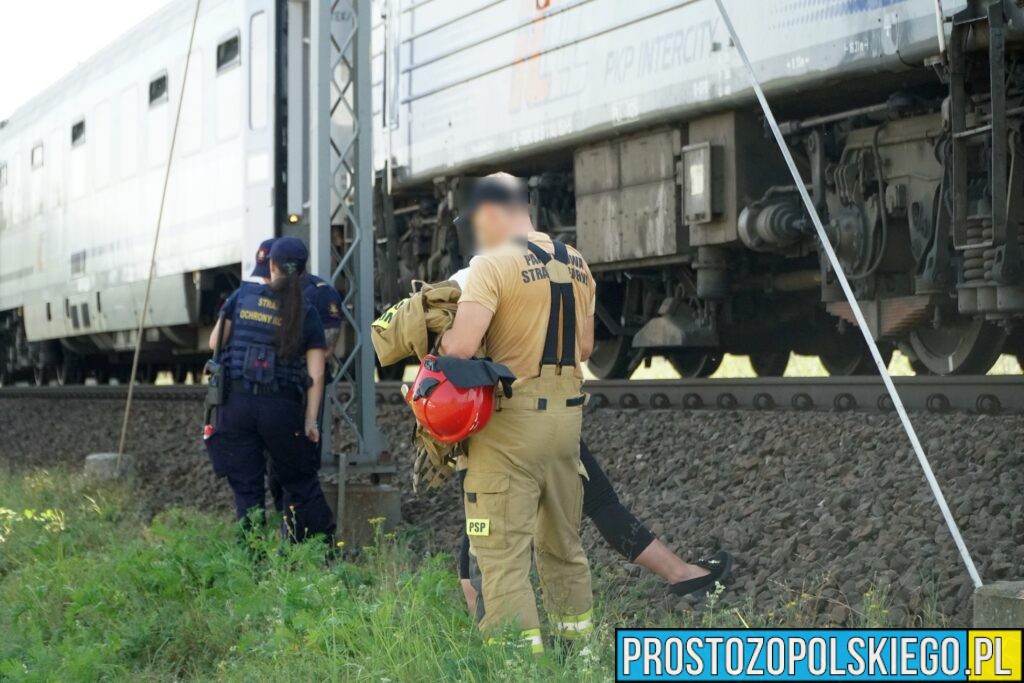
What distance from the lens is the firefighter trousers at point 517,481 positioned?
4312mm

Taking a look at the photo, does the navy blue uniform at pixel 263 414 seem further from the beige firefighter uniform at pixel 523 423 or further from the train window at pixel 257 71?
the train window at pixel 257 71

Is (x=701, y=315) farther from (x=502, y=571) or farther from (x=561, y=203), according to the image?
(x=502, y=571)

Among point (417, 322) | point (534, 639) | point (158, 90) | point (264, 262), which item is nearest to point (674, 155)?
point (264, 262)

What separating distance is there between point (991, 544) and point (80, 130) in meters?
16.0

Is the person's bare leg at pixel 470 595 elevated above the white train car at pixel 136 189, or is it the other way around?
the white train car at pixel 136 189

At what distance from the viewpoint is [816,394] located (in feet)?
28.2

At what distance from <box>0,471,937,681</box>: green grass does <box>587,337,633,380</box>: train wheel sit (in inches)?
179

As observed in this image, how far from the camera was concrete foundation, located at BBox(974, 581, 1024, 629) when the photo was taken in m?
3.65

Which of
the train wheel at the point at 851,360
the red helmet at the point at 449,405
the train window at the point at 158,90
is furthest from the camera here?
the train window at the point at 158,90

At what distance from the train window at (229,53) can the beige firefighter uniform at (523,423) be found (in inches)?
370

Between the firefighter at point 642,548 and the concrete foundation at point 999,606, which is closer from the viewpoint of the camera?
the concrete foundation at point 999,606

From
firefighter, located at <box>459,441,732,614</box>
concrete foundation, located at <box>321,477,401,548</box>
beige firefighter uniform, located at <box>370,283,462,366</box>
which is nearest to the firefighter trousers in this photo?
beige firefighter uniform, located at <box>370,283,462,366</box>

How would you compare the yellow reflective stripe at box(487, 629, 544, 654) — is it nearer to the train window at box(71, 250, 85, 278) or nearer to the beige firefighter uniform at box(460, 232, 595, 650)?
the beige firefighter uniform at box(460, 232, 595, 650)

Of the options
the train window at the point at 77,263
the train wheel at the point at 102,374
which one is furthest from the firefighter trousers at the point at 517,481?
the train wheel at the point at 102,374
